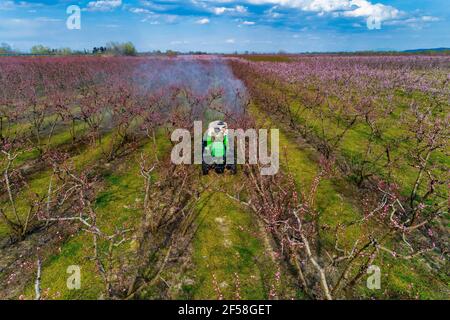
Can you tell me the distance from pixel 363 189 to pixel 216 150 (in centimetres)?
669

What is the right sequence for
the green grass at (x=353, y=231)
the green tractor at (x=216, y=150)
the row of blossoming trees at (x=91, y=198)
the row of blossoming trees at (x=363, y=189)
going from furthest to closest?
the green tractor at (x=216, y=150) → the row of blossoming trees at (x=91, y=198) → the row of blossoming trees at (x=363, y=189) → the green grass at (x=353, y=231)

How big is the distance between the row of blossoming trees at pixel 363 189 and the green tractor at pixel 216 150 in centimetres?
154

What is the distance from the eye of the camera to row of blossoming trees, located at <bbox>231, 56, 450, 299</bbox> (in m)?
8.12

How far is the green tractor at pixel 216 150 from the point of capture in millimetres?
13008

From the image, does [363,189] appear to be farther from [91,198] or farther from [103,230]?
[91,198]

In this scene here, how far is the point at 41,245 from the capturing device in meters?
9.59

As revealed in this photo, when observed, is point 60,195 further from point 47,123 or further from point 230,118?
point 47,123

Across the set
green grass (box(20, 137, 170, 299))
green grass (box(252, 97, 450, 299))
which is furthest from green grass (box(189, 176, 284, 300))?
green grass (box(252, 97, 450, 299))

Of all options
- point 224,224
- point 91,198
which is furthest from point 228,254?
point 91,198

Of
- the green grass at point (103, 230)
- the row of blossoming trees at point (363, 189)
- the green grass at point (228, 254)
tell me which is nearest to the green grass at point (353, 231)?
the row of blossoming trees at point (363, 189)

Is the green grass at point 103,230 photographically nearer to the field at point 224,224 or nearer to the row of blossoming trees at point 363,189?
the field at point 224,224

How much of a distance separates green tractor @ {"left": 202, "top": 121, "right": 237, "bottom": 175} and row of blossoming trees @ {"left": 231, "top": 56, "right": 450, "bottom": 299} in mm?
1537

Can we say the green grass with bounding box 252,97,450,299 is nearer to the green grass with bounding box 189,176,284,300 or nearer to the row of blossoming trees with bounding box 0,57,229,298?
the green grass with bounding box 189,176,284,300
